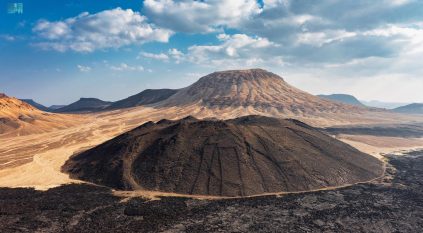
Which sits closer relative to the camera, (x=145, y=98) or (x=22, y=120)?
(x=22, y=120)

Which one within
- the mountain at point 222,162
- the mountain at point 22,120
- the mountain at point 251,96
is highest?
the mountain at point 251,96

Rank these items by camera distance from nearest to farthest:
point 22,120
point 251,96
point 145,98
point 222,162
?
1. point 222,162
2. point 22,120
3. point 251,96
4. point 145,98

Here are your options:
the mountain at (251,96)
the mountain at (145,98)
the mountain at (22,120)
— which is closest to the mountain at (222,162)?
the mountain at (22,120)

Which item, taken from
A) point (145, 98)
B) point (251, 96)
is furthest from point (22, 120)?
point (251, 96)

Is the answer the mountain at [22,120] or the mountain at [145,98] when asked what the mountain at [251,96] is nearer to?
the mountain at [145,98]

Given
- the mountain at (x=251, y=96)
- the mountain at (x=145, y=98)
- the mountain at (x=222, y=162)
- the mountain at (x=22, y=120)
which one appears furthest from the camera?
the mountain at (x=145, y=98)

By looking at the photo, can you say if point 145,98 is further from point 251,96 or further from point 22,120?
point 22,120
